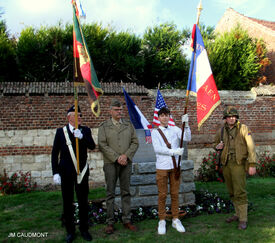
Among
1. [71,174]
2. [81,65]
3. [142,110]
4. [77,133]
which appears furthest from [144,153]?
[142,110]

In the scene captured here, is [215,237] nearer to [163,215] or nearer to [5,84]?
[163,215]

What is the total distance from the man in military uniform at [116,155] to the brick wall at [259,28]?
15609mm

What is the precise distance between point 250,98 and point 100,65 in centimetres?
665

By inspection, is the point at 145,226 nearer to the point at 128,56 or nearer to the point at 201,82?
the point at 201,82

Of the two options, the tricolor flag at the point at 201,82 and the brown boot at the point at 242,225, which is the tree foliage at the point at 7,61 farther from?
the brown boot at the point at 242,225

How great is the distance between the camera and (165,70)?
13.4 metres

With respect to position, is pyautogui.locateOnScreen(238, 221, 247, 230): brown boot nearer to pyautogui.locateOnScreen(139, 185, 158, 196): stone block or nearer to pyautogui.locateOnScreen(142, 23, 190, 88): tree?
pyautogui.locateOnScreen(139, 185, 158, 196): stone block

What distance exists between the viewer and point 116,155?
4.18 metres

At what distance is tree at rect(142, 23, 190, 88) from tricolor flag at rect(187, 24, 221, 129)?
8552 mm

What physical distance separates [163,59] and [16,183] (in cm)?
910

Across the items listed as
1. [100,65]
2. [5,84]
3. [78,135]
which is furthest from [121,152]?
[100,65]

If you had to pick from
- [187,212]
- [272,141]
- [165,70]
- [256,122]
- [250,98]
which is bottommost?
[187,212]

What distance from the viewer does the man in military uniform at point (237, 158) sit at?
13.9ft

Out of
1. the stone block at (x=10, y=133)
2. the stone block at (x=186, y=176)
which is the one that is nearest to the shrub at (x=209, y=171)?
the stone block at (x=186, y=176)
